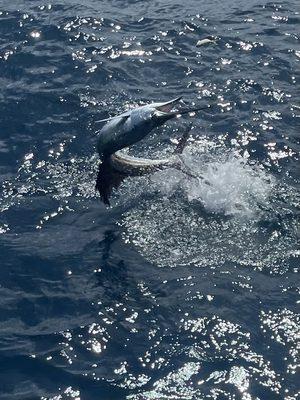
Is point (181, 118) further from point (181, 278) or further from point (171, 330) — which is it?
point (171, 330)

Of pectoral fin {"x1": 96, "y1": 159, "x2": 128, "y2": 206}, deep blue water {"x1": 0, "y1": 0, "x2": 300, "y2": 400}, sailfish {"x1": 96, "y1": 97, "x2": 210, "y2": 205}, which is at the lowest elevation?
deep blue water {"x1": 0, "y1": 0, "x2": 300, "y2": 400}

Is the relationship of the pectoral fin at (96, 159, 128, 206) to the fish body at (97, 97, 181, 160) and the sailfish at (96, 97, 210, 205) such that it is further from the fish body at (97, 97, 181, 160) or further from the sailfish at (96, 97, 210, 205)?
the fish body at (97, 97, 181, 160)

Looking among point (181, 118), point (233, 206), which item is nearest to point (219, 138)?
point (181, 118)

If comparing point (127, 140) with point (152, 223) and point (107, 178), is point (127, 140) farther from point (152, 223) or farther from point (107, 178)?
point (152, 223)

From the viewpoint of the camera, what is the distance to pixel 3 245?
12.5 metres

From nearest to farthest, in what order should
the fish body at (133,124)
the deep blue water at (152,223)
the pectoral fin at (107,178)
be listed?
the deep blue water at (152,223)
the fish body at (133,124)
the pectoral fin at (107,178)

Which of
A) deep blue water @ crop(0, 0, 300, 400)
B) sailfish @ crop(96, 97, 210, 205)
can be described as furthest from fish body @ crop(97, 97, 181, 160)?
deep blue water @ crop(0, 0, 300, 400)

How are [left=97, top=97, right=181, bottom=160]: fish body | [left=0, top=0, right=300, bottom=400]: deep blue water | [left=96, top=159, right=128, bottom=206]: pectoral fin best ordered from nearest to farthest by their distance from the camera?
[left=0, top=0, right=300, bottom=400]: deep blue water → [left=97, top=97, right=181, bottom=160]: fish body → [left=96, top=159, right=128, bottom=206]: pectoral fin

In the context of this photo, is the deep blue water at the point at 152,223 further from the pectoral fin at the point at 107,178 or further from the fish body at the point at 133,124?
the fish body at the point at 133,124

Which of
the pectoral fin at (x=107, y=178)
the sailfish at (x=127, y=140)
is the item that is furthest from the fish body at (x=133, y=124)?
the pectoral fin at (x=107, y=178)

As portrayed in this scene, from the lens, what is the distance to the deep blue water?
10031mm

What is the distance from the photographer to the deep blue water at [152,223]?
32.9ft

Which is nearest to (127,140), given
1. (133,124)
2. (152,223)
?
(133,124)

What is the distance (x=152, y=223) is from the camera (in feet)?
41.9
